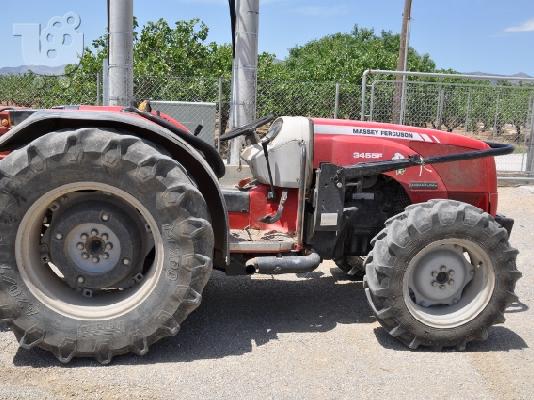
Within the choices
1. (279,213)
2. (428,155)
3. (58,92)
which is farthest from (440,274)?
(58,92)

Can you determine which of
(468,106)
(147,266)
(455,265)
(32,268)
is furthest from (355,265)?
(468,106)

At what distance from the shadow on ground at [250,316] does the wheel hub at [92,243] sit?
1.74 ft

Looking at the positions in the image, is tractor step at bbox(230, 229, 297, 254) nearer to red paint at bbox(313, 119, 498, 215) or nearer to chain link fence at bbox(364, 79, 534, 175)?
red paint at bbox(313, 119, 498, 215)

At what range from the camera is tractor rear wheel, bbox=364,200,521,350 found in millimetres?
4043

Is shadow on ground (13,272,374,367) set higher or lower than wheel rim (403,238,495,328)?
lower

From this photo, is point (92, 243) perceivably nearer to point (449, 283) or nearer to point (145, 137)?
point (145, 137)

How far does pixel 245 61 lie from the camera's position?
31.2ft

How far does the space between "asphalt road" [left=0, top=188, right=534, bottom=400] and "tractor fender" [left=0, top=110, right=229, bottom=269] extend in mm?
665

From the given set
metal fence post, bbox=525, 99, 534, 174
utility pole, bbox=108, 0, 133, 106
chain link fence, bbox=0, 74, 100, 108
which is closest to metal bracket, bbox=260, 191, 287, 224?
utility pole, bbox=108, 0, 133, 106

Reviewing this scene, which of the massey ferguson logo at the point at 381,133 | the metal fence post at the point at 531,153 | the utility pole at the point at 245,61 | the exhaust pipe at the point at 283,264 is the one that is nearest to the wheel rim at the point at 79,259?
the exhaust pipe at the point at 283,264

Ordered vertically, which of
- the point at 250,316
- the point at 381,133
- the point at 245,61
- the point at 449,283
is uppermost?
the point at 245,61

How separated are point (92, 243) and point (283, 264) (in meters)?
1.30

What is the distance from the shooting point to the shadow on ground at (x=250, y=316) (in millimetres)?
3922

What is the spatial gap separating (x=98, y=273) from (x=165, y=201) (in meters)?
0.72
